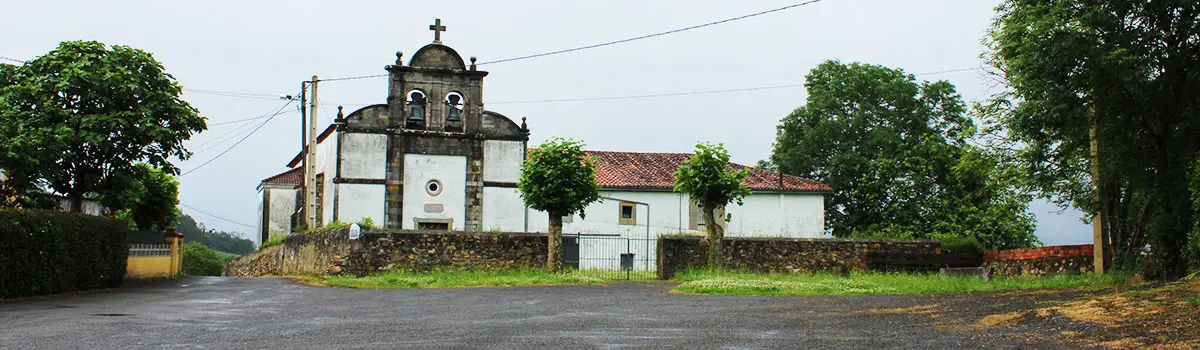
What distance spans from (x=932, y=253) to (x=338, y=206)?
61.8 feet

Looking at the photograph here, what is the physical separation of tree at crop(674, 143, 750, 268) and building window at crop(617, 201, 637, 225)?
11.6 meters

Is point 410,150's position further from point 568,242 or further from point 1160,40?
point 1160,40

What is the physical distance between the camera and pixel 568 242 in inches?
1182

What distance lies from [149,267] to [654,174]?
65.5 ft

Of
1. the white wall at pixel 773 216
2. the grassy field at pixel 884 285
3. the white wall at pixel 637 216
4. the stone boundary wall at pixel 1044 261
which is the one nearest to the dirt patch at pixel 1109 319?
the grassy field at pixel 884 285

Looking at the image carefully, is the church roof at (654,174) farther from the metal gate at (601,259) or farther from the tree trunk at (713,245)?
the tree trunk at (713,245)

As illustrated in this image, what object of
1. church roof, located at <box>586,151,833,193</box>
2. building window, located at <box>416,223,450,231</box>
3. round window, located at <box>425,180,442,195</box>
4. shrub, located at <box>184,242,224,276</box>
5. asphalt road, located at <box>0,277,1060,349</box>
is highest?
church roof, located at <box>586,151,833,193</box>

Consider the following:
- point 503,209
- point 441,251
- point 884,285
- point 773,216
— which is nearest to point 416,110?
point 503,209

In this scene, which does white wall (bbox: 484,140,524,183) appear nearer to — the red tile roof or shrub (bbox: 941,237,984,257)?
shrub (bbox: 941,237,984,257)

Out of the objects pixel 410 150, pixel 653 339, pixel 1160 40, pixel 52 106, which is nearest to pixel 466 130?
pixel 410 150

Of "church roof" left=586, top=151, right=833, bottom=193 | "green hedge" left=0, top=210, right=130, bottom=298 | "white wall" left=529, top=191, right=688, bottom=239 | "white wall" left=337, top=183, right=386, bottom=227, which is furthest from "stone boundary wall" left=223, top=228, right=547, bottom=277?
"church roof" left=586, top=151, right=833, bottom=193

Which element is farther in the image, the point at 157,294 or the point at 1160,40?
the point at 157,294

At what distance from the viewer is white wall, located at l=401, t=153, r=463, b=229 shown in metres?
35.6

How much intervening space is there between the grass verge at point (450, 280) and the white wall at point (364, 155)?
8.84 m
